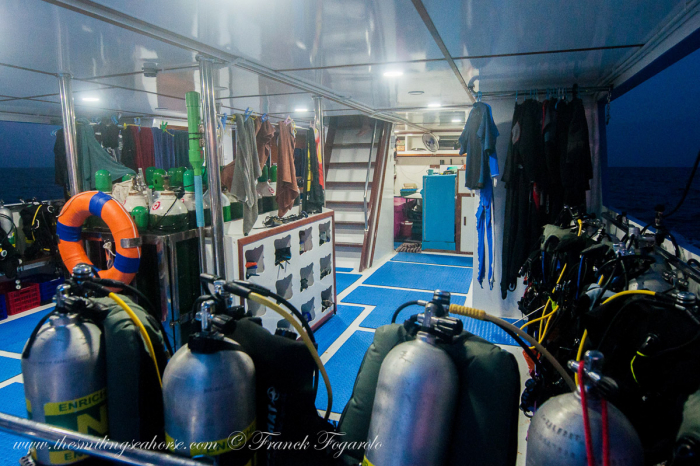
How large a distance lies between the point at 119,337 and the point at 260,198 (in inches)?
96.7

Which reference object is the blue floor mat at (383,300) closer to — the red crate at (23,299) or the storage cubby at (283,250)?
the storage cubby at (283,250)

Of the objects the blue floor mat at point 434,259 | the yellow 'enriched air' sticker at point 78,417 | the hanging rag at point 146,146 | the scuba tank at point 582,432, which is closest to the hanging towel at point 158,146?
the hanging rag at point 146,146

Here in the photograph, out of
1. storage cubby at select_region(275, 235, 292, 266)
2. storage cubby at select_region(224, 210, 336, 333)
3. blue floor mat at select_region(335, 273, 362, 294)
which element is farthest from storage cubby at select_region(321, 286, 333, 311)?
storage cubby at select_region(275, 235, 292, 266)

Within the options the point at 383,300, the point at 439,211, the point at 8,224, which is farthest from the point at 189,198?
the point at 439,211

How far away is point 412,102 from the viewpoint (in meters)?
4.67

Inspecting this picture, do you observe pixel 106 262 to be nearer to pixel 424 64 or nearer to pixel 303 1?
pixel 303 1

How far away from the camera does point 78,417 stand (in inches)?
43.1

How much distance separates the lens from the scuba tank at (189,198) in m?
2.67

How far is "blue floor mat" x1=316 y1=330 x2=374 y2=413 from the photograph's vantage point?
266 cm

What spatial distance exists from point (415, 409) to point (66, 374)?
0.90 m

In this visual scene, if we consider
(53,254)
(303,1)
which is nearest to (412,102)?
(303,1)

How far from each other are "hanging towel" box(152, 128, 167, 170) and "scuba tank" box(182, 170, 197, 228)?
3.13 meters
